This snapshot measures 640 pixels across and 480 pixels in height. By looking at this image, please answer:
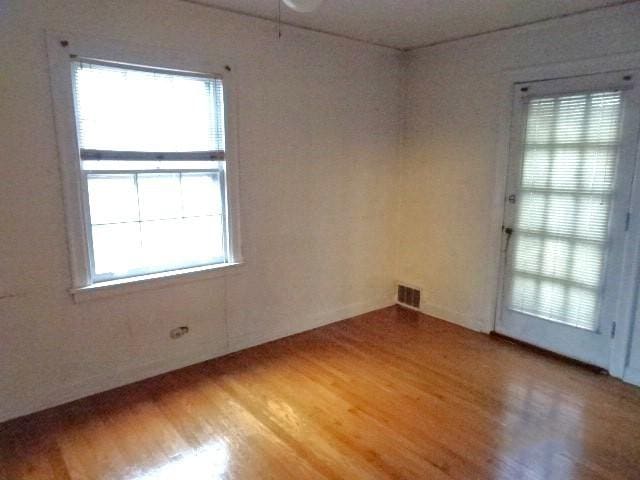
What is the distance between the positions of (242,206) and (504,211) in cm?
210

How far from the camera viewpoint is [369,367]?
315 centimetres

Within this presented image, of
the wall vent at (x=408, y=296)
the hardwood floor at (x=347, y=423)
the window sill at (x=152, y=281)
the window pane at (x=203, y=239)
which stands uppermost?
the window pane at (x=203, y=239)

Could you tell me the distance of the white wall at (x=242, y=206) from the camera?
2369mm

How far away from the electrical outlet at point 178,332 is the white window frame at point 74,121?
361 millimetres

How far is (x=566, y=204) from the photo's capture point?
3127mm

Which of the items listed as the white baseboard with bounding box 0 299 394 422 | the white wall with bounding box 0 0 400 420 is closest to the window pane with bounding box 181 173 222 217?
the white wall with bounding box 0 0 400 420

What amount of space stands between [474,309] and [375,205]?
1301mm

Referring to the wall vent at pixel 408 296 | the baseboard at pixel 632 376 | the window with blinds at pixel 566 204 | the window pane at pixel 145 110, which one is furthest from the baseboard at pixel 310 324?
the baseboard at pixel 632 376

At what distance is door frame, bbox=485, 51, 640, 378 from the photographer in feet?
9.27

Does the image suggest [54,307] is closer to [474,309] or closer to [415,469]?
[415,469]

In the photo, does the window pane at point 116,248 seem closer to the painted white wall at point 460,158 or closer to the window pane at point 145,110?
the window pane at point 145,110

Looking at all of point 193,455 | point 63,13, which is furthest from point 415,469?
point 63,13

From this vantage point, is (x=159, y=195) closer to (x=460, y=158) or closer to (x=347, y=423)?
(x=347, y=423)

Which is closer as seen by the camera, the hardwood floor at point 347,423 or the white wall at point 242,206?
the hardwood floor at point 347,423
